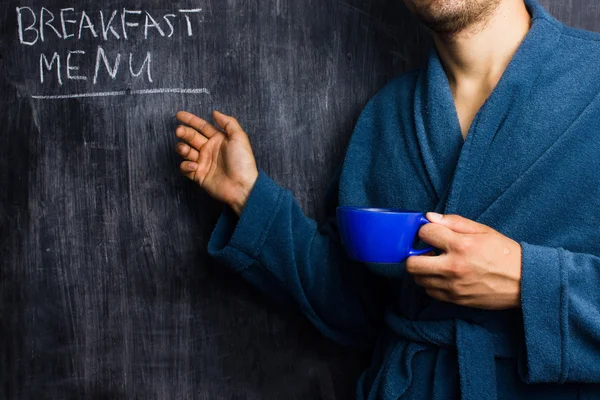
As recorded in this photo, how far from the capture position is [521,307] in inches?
32.4

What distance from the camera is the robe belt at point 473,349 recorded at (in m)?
0.88

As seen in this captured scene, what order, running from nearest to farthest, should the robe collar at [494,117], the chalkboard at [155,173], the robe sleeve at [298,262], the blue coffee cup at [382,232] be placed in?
the blue coffee cup at [382,232]
the robe collar at [494,117]
the robe sleeve at [298,262]
the chalkboard at [155,173]

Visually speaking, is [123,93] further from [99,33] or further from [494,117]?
[494,117]

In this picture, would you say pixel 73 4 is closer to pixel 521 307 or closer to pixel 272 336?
pixel 272 336

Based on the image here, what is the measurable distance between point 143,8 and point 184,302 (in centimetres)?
60

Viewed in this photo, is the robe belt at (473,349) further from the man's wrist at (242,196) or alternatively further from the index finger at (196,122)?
the index finger at (196,122)

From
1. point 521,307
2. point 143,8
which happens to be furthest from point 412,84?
point 143,8

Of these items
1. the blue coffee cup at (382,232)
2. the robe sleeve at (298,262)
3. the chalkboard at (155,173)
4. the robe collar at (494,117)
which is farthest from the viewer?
the chalkboard at (155,173)

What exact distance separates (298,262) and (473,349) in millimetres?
342

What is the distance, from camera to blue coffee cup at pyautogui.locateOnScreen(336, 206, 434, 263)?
794mm

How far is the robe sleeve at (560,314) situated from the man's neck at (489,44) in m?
0.31

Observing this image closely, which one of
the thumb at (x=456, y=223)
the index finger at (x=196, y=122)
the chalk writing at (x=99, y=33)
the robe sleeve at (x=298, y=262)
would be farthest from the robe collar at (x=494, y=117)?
the chalk writing at (x=99, y=33)

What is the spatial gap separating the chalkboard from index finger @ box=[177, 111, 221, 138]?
0.08 metres

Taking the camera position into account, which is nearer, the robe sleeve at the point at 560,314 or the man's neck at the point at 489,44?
the robe sleeve at the point at 560,314
